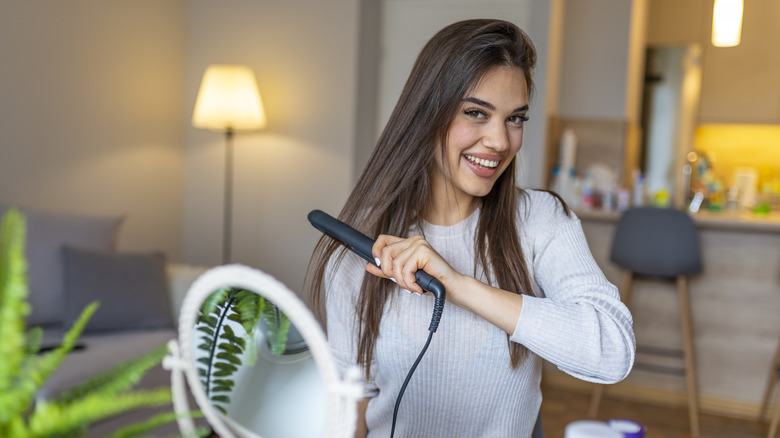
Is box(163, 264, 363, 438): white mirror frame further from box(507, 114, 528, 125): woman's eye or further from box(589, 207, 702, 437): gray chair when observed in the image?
box(589, 207, 702, 437): gray chair

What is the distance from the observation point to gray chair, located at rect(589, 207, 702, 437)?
302cm

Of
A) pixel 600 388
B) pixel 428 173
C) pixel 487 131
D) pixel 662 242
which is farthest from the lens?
pixel 600 388

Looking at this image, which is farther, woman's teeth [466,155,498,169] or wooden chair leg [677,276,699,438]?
wooden chair leg [677,276,699,438]

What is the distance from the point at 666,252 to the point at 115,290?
7.27 ft

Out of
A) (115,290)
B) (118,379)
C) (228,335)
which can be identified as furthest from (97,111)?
(118,379)

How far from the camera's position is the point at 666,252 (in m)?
3.03

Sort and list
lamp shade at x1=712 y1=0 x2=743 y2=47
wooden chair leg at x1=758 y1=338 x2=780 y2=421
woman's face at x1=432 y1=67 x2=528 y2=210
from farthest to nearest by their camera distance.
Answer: wooden chair leg at x1=758 y1=338 x2=780 y2=421 < lamp shade at x1=712 y1=0 x2=743 y2=47 < woman's face at x1=432 y1=67 x2=528 y2=210

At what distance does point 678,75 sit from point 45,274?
4112mm

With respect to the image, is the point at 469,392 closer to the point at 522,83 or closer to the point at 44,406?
the point at 522,83

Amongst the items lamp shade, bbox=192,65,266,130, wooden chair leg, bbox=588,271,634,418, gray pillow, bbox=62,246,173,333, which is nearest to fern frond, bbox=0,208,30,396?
gray pillow, bbox=62,246,173,333

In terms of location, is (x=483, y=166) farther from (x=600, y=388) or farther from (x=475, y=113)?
(x=600, y=388)

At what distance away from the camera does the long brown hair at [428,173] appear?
104 cm

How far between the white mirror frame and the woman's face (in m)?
0.56

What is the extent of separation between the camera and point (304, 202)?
395 cm
